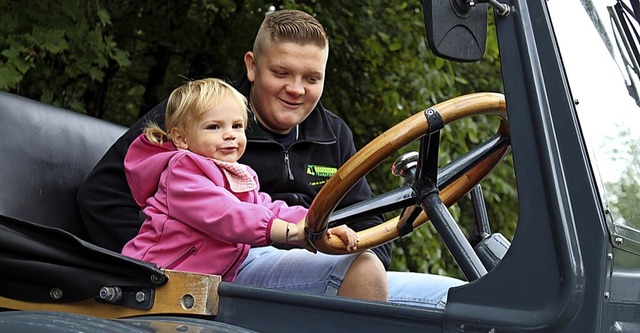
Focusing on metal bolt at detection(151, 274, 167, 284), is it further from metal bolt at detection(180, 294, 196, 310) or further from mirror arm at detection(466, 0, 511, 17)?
mirror arm at detection(466, 0, 511, 17)

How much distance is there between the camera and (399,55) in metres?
5.43

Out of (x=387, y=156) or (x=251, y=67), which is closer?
(x=387, y=156)

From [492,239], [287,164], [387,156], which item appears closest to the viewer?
[387,156]

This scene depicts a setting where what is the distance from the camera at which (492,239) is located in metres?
2.31

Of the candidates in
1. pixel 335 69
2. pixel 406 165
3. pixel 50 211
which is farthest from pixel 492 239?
pixel 335 69

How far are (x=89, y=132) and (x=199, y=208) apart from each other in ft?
2.56

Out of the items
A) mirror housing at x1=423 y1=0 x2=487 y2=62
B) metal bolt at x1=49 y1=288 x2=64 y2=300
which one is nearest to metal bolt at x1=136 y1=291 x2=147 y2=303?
metal bolt at x1=49 y1=288 x2=64 y2=300

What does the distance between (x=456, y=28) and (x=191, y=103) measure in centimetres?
90

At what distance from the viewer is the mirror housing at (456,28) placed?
5.32 ft

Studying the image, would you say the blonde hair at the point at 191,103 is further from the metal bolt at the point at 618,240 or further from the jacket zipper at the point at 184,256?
the metal bolt at the point at 618,240

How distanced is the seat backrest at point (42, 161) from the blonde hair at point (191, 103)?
0.93ft

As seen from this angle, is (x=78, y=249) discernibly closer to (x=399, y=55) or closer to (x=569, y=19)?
(x=569, y=19)

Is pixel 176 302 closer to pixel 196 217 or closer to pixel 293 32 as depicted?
pixel 196 217

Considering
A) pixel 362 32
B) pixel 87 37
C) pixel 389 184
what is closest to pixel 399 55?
pixel 362 32
